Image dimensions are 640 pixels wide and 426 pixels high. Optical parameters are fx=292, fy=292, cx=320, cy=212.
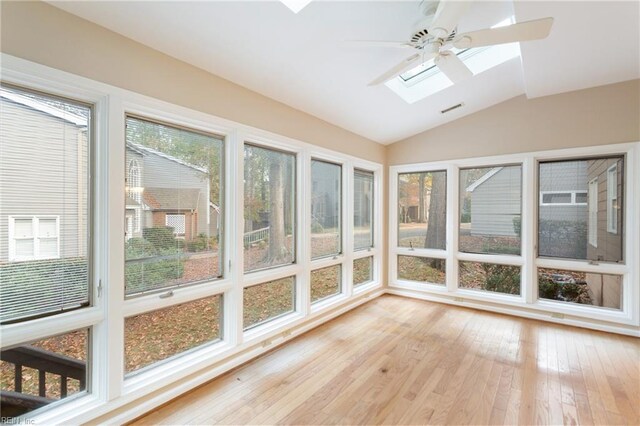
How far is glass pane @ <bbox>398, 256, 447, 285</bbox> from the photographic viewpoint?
4730 mm

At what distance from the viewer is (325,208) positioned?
13.1ft

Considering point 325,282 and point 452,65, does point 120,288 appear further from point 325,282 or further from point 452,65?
point 452,65

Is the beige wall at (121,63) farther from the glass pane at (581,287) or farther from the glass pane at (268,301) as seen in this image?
the glass pane at (581,287)

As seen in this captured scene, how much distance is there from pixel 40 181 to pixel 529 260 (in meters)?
5.11

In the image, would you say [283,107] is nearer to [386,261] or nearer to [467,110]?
[467,110]

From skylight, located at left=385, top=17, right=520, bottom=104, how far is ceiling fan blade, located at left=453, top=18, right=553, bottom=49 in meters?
0.92

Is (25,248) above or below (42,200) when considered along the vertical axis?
below

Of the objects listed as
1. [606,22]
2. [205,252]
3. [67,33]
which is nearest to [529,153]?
[606,22]

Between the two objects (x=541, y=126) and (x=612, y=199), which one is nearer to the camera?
(x=612, y=199)

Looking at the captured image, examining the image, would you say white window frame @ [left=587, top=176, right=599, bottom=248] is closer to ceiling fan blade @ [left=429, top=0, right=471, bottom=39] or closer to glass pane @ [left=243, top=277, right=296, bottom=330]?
ceiling fan blade @ [left=429, top=0, right=471, bottom=39]

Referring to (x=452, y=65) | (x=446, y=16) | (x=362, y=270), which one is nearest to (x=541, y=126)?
(x=452, y=65)

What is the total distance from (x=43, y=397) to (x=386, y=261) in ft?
14.6

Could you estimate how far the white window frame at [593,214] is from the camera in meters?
3.66

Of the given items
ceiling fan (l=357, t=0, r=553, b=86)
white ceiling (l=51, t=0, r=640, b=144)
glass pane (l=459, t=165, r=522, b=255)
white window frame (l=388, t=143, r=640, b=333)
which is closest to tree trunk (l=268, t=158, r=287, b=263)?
white ceiling (l=51, t=0, r=640, b=144)
